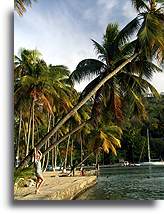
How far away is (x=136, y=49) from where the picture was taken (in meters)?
5.24

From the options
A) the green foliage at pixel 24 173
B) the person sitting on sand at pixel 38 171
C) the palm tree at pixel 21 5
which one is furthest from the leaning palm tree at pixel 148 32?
the palm tree at pixel 21 5

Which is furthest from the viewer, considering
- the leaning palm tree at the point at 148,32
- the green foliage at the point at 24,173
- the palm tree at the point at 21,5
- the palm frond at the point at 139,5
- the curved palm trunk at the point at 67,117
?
the curved palm trunk at the point at 67,117

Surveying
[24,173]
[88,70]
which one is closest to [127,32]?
[88,70]

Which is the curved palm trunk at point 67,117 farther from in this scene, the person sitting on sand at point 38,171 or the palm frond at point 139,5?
the palm frond at point 139,5

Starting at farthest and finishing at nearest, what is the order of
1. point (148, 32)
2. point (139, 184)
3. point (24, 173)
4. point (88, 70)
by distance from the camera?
1. point (88, 70)
2. point (139, 184)
3. point (148, 32)
4. point (24, 173)

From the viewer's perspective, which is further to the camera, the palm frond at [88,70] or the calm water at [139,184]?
the palm frond at [88,70]

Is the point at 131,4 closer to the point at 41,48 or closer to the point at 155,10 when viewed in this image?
the point at 155,10

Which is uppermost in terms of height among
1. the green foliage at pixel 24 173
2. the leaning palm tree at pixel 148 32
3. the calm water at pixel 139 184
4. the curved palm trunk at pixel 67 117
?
the leaning palm tree at pixel 148 32

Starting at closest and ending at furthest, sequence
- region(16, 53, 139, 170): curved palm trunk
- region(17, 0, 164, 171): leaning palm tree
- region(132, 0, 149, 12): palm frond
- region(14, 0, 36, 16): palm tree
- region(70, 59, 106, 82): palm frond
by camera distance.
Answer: region(14, 0, 36, 16): palm tree < region(132, 0, 149, 12): palm frond < region(17, 0, 164, 171): leaning palm tree < region(16, 53, 139, 170): curved palm trunk < region(70, 59, 106, 82): palm frond

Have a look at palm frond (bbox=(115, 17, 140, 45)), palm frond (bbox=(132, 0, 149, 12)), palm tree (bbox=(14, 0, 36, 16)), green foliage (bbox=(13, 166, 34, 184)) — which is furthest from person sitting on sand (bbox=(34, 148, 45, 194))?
palm frond (bbox=(132, 0, 149, 12))

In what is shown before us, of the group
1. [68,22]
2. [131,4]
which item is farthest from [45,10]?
[131,4]

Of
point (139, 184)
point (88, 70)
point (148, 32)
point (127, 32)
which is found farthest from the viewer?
point (88, 70)

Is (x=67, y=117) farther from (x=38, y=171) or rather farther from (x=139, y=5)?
(x=139, y=5)

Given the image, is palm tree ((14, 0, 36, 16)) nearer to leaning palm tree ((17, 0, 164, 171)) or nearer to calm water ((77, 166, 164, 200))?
leaning palm tree ((17, 0, 164, 171))
